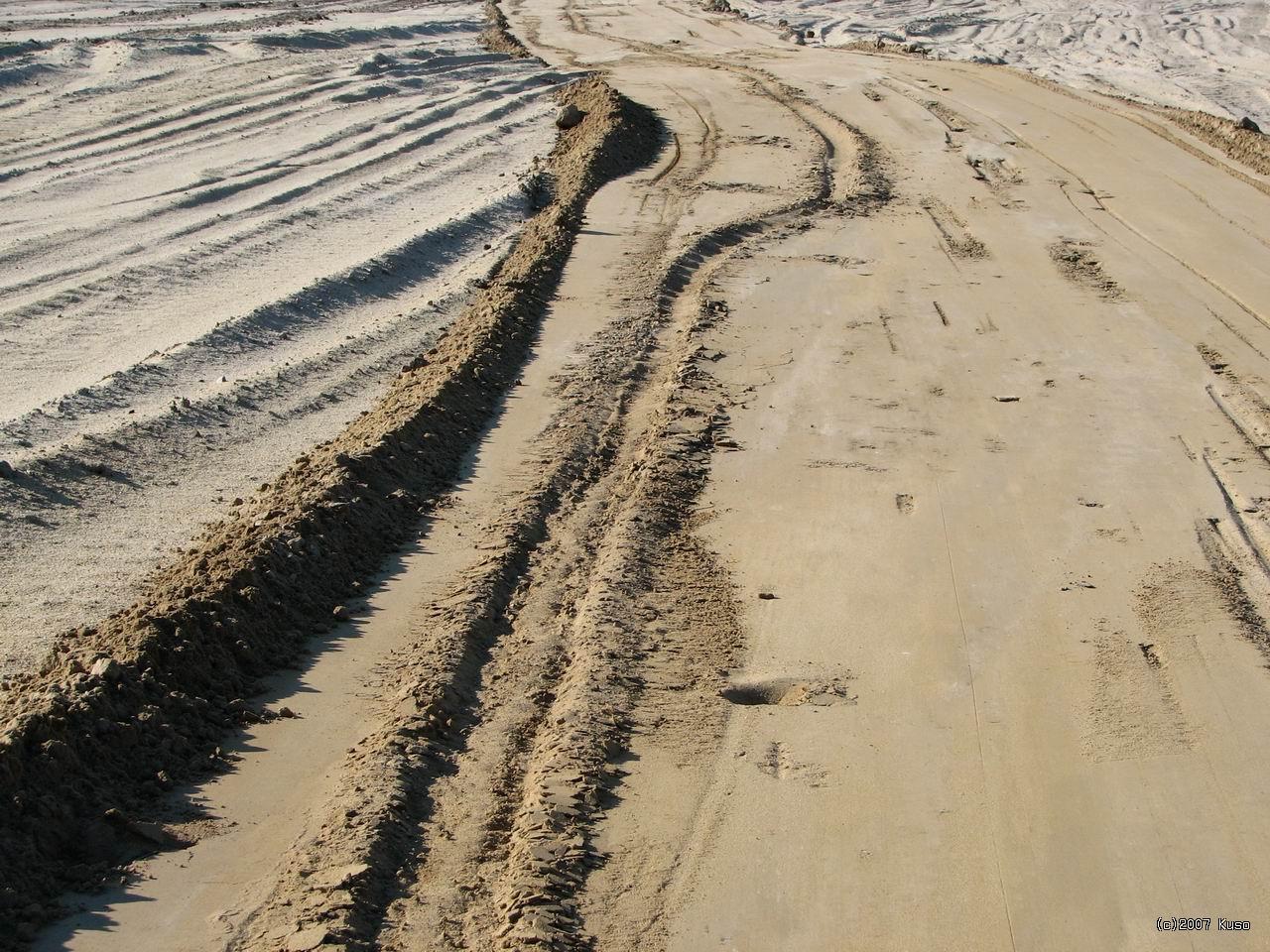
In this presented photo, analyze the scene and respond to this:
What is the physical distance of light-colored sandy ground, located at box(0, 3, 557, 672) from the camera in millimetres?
7512

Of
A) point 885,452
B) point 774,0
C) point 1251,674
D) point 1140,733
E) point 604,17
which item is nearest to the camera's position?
point 1140,733

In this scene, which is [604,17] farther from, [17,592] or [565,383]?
[17,592]

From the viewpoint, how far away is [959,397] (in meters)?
9.52

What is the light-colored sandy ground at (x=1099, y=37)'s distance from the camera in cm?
2348

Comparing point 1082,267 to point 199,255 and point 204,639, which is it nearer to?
point 199,255

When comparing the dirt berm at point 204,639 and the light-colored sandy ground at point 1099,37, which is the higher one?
the light-colored sandy ground at point 1099,37

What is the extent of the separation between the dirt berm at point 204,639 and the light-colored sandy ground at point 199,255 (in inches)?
17.2

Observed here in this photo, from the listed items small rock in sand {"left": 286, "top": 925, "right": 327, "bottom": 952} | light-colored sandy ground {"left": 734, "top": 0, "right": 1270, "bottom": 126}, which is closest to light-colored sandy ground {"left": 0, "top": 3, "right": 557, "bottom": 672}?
small rock in sand {"left": 286, "top": 925, "right": 327, "bottom": 952}

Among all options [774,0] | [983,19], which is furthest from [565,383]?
[774,0]

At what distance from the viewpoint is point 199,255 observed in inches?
471

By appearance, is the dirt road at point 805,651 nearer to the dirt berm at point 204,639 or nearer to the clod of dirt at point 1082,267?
the clod of dirt at point 1082,267

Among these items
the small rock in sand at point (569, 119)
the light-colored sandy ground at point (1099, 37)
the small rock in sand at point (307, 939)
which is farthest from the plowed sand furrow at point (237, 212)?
the light-colored sandy ground at point (1099, 37)

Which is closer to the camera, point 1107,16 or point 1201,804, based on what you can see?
point 1201,804

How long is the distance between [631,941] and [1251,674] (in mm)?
3766
